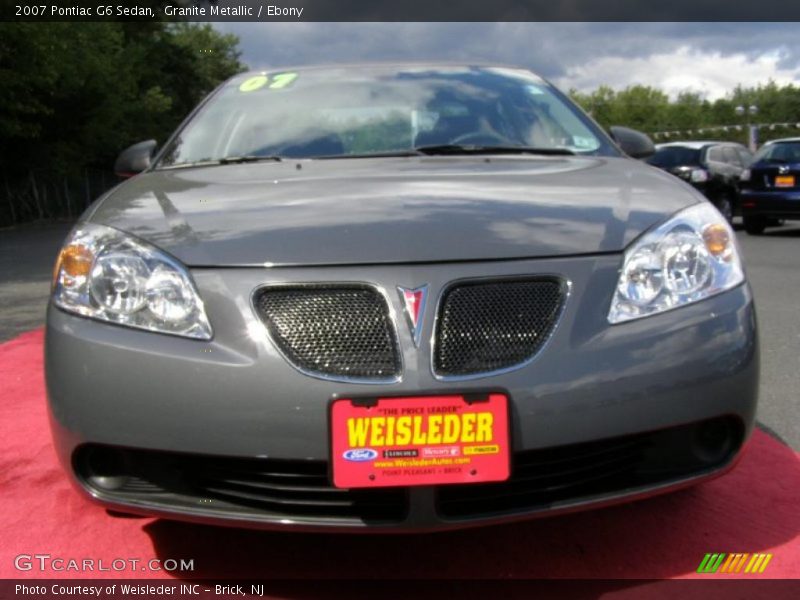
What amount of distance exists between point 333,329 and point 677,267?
923 millimetres

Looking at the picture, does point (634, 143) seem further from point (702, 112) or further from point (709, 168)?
point (702, 112)

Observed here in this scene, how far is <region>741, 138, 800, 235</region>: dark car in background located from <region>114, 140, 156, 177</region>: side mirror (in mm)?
11637

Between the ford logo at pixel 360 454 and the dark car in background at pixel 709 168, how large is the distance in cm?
1327

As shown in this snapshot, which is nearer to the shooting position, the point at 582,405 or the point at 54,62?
the point at 582,405

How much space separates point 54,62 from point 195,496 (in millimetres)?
21751

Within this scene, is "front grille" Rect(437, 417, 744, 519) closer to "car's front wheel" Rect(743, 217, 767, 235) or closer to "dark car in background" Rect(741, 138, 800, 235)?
"dark car in background" Rect(741, 138, 800, 235)

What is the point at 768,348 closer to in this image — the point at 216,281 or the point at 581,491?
Result: the point at 581,491

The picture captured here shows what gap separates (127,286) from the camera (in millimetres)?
2334

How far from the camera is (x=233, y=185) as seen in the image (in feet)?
9.14

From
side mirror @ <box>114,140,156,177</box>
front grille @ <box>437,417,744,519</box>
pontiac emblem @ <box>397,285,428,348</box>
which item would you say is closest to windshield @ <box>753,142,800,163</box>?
side mirror @ <box>114,140,156,177</box>

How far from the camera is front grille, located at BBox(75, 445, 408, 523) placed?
216cm

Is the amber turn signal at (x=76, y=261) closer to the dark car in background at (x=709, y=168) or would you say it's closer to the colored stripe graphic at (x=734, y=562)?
the colored stripe graphic at (x=734, y=562)

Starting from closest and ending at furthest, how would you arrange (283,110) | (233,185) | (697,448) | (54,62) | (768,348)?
(697,448) < (233,185) < (283,110) < (768,348) < (54,62)

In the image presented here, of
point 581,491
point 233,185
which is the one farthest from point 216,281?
point 581,491
